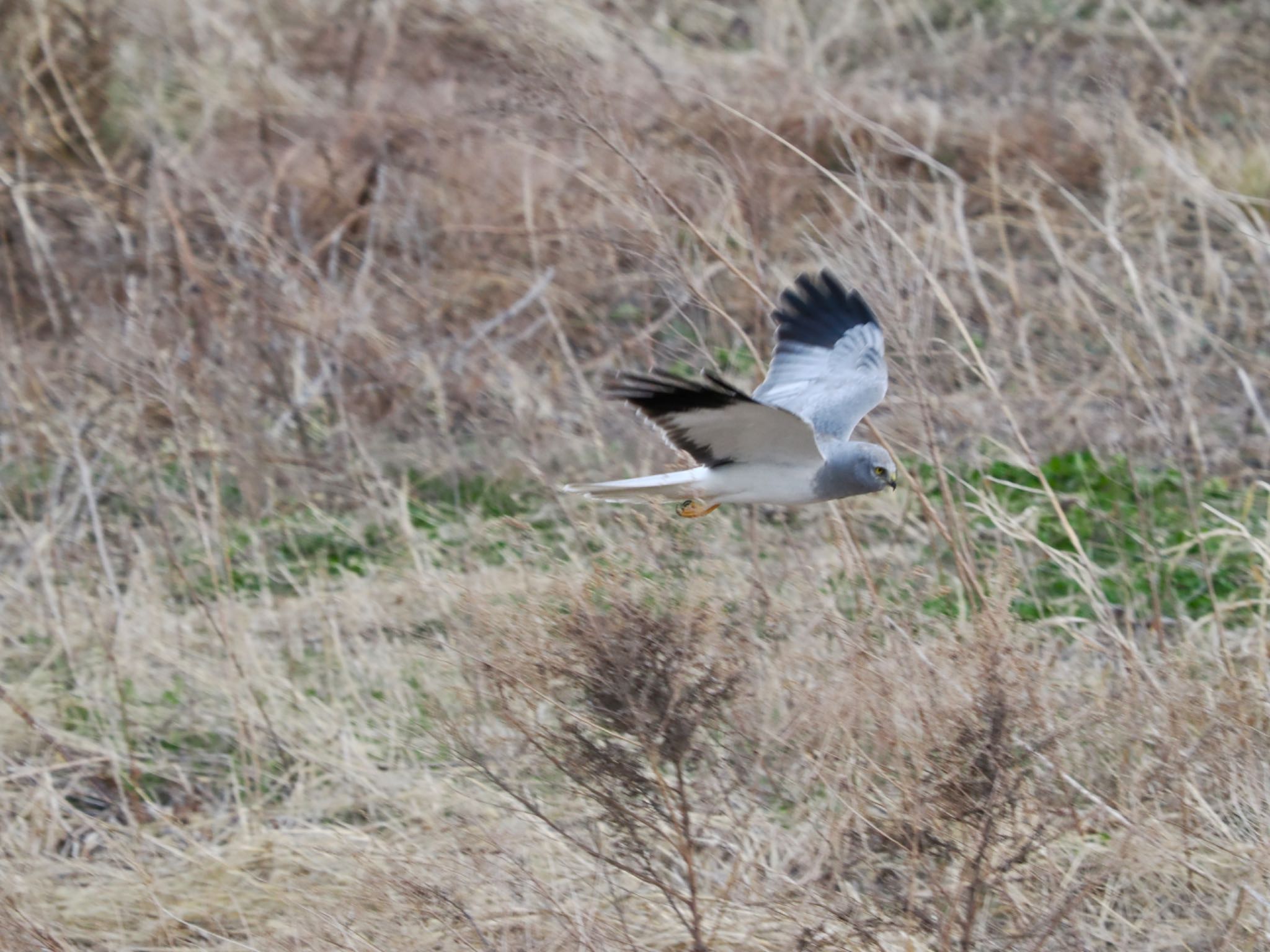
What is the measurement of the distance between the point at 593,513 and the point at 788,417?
1.95 m

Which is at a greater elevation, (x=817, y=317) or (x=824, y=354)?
(x=817, y=317)

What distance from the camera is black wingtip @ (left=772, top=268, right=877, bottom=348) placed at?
4.56 m

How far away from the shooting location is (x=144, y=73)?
399 inches

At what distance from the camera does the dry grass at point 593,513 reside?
3602 millimetres

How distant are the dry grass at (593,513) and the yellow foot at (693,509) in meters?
0.23

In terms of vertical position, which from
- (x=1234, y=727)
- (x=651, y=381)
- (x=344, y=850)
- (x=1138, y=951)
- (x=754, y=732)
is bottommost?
(x=344, y=850)

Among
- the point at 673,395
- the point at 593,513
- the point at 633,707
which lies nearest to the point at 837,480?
the point at 673,395

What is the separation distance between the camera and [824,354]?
4629 mm

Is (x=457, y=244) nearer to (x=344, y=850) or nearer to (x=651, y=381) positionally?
(x=344, y=850)

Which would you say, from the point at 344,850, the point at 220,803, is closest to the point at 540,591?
the point at 344,850

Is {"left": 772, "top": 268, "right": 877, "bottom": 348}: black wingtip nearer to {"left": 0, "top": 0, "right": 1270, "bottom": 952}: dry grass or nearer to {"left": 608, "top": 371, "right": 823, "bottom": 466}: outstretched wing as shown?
{"left": 0, "top": 0, "right": 1270, "bottom": 952}: dry grass

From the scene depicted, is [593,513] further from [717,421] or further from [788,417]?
[788,417]

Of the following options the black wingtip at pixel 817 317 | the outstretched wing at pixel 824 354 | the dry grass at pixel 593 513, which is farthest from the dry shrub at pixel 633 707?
the black wingtip at pixel 817 317

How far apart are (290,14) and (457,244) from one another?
379 centimetres
